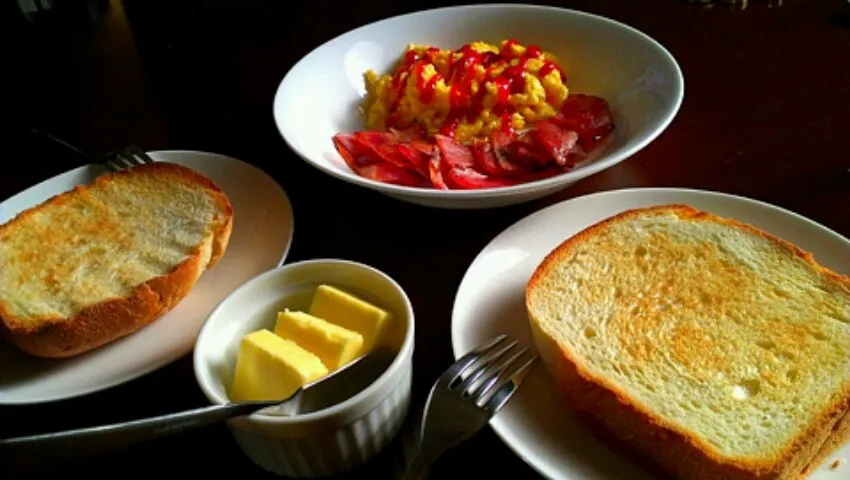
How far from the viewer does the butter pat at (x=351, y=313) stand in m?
1.06

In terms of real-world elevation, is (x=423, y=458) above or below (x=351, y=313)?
below

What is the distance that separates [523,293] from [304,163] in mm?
757

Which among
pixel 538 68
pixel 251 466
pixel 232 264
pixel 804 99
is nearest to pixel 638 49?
pixel 538 68

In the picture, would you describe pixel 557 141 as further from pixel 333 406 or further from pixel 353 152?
pixel 333 406

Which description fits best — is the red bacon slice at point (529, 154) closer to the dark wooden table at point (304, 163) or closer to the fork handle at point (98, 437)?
the dark wooden table at point (304, 163)

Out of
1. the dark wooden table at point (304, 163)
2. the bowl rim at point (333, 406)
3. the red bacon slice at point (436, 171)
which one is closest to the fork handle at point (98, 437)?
the bowl rim at point (333, 406)

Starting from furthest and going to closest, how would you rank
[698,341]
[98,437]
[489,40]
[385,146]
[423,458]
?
[489,40], [385,146], [698,341], [423,458], [98,437]

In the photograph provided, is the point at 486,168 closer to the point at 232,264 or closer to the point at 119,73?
the point at 232,264

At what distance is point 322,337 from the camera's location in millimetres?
1034

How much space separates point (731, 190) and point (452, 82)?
72 cm

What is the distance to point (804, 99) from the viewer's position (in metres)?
1.83

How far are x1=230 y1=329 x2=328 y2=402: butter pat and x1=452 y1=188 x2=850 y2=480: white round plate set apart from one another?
26cm

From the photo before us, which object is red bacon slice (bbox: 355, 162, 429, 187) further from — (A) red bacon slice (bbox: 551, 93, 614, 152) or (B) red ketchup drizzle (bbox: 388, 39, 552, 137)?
(A) red bacon slice (bbox: 551, 93, 614, 152)

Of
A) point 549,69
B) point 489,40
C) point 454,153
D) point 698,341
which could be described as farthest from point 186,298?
point 489,40
